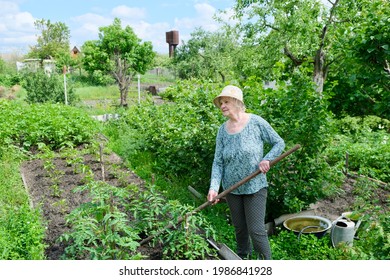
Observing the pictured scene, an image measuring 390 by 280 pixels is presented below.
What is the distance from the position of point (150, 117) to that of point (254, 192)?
5491mm

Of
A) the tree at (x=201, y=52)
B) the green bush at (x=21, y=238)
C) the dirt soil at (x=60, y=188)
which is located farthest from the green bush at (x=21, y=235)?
the tree at (x=201, y=52)

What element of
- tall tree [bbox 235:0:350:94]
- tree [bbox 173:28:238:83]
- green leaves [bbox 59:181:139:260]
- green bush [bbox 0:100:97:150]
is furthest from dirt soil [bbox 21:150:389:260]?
tree [bbox 173:28:238:83]

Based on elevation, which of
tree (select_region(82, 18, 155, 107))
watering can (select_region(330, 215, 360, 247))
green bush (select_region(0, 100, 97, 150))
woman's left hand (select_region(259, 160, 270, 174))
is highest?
tree (select_region(82, 18, 155, 107))

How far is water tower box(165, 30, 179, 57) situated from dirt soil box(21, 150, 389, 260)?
17.9 meters

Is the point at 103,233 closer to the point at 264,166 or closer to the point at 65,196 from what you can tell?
the point at 264,166

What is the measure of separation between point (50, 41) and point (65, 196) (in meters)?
25.3

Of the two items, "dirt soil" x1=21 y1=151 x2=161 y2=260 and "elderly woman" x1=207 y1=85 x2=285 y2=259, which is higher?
"elderly woman" x1=207 y1=85 x2=285 y2=259

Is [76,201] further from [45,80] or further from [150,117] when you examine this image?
[45,80]

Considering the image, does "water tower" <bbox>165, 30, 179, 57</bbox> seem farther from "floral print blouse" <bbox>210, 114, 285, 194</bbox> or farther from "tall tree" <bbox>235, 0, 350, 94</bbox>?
"floral print blouse" <bbox>210, 114, 285, 194</bbox>

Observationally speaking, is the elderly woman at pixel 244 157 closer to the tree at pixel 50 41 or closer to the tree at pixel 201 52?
the tree at pixel 201 52

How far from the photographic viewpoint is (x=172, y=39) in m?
24.5

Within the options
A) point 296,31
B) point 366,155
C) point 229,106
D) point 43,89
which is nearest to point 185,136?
point 229,106

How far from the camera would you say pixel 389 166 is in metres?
6.84

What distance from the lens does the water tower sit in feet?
79.7
